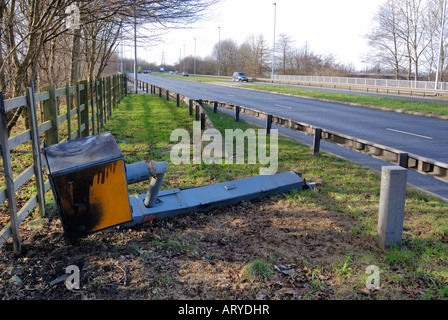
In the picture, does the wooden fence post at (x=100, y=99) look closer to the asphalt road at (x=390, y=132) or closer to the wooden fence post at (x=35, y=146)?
the asphalt road at (x=390, y=132)

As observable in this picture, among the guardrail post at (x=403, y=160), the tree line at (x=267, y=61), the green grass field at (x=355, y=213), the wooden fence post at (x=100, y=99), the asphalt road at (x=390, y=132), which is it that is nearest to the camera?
the green grass field at (x=355, y=213)

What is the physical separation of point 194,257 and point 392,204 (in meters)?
2.19

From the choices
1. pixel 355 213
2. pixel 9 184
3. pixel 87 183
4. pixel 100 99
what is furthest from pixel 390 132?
pixel 9 184

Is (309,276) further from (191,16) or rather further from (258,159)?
(191,16)

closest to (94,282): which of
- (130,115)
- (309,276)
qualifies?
(309,276)

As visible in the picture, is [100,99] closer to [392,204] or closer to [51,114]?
[51,114]

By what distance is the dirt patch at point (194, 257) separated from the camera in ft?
12.0

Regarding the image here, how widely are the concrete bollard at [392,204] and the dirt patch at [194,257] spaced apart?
236 millimetres

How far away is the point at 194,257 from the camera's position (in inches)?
169

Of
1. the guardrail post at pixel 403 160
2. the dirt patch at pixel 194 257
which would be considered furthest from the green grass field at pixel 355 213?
the guardrail post at pixel 403 160

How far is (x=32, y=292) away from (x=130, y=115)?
14.6 m

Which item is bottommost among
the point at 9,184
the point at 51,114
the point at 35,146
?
the point at 9,184

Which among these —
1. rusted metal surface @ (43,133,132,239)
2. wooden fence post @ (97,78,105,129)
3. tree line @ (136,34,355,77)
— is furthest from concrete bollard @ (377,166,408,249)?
tree line @ (136,34,355,77)

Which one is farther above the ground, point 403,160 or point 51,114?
point 51,114
